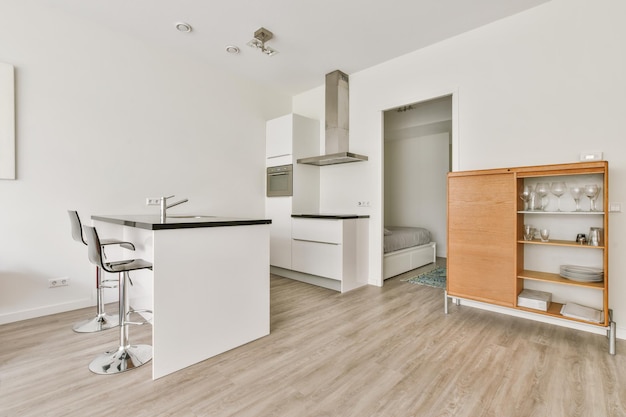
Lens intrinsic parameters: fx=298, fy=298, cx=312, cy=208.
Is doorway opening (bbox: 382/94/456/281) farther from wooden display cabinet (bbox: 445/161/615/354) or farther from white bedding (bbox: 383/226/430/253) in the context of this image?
wooden display cabinet (bbox: 445/161/615/354)

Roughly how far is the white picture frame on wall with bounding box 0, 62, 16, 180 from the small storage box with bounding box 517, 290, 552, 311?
4776 mm

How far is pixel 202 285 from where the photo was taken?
6.87 feet

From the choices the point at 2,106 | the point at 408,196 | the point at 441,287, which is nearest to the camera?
the point at 2,106

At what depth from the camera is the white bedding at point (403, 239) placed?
4430 mm

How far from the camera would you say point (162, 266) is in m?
1.90

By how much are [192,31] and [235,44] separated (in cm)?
50

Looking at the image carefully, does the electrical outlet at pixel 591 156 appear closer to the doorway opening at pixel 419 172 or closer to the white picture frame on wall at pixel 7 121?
the doorway opening at pixel 419 172

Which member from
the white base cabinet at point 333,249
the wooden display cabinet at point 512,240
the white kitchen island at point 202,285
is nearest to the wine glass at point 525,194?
the wooden display cabinet at point 512,240

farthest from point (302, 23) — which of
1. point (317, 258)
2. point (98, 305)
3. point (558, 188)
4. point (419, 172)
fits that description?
point (419, 172)

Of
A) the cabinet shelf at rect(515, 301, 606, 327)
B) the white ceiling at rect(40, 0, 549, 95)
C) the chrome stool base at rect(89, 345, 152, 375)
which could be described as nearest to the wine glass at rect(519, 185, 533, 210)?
the cabinet shelf at rect(515, 301, 606, 327)

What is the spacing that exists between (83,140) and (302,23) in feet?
8.70

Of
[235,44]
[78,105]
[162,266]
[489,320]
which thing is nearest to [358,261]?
[489,320]

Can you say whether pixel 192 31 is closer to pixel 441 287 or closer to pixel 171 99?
pixel 171 99

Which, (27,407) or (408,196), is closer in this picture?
(27,407)
